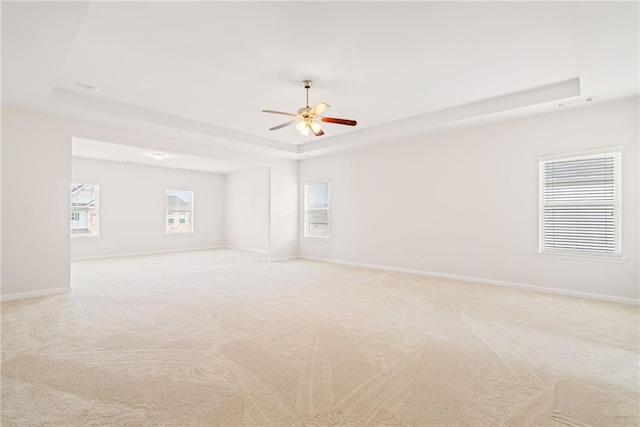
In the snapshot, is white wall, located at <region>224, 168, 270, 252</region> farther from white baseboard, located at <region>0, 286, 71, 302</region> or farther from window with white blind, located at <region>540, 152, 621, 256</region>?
window with white blind, located at <region>540, 152, 621, 256</region>

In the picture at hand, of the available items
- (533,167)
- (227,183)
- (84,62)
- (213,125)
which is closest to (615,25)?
(533,167)

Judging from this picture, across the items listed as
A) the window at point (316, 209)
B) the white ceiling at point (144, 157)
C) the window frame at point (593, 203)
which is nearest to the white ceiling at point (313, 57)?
the window frame at point (593, 203)

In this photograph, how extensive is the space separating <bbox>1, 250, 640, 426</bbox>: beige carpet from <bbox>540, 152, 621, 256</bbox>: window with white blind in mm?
841

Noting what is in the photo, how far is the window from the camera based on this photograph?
791 cm

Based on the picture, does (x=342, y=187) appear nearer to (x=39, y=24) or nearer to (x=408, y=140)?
(x=408, y=140)

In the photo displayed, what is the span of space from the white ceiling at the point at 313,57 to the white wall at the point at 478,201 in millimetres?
477

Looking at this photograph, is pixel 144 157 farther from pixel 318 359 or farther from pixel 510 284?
pixel 510 284

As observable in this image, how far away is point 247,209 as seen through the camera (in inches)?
400

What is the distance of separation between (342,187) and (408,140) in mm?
1898

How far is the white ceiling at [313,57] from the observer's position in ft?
8.57

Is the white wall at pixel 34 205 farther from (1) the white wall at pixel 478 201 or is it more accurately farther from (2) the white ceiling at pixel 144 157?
(1) the white wall at pixel 478 201

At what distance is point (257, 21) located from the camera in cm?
277

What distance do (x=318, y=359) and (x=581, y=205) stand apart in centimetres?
445

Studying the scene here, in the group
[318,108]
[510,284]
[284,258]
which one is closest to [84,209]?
[284,258]
